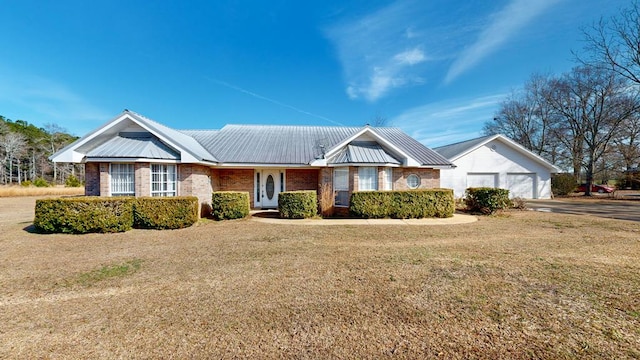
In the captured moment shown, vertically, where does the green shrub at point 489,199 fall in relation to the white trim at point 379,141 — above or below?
below

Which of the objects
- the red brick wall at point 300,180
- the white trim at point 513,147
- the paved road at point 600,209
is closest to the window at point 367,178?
the red brick wall at point 300,180

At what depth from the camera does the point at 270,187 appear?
16.1 metres

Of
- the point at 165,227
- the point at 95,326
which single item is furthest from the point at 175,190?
the point at 95,326

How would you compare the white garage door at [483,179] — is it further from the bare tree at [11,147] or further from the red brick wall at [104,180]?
the bare tree at [11,147]

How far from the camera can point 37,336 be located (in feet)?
11.2

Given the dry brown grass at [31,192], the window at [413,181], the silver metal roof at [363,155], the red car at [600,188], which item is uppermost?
the silver metal roof at [363,155]

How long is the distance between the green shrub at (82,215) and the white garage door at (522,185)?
28.6 meters

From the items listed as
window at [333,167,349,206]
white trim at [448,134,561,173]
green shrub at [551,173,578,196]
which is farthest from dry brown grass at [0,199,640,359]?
green shrub at [551,173,578,196]

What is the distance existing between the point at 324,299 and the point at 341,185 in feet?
32.9

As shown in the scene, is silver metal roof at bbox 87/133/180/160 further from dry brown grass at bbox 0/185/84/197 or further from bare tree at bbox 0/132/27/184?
bare tree at bbox 0/132/27/184

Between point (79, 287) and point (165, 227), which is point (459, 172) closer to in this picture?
point (165, 227)

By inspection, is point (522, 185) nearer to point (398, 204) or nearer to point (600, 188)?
point (600, 188)

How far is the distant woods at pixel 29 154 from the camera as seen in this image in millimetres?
46781

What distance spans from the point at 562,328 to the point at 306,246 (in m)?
5.73
